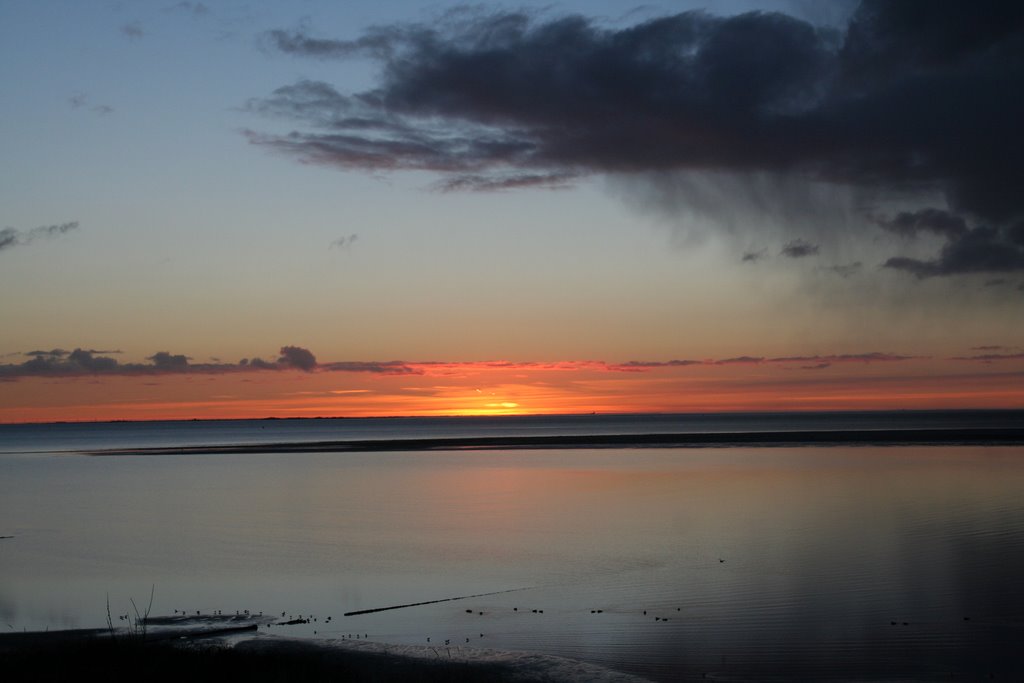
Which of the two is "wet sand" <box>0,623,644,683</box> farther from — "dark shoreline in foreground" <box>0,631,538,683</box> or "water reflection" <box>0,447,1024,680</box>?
"water reflection" <box>0,447,1024,680</box>

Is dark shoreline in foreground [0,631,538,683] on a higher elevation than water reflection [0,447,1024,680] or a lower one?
higher

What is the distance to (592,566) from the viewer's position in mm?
23375

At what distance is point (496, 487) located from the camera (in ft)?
155

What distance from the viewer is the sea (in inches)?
625

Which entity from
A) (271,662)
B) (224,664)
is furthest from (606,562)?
(224,664)

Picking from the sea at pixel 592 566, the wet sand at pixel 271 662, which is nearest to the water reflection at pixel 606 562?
the sea at pixel 592 566

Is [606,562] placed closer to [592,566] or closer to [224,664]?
[592,566]

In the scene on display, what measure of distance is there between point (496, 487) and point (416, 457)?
2963 cm

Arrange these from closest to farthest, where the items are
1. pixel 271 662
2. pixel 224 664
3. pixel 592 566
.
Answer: pixel 224 664
pixel 271 662
pixel 592 566

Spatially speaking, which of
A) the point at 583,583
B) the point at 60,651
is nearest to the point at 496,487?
the point at 583,583

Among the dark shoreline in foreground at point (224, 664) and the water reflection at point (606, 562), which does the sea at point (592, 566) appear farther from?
the dark shoreline in foreground at point (224, 664)

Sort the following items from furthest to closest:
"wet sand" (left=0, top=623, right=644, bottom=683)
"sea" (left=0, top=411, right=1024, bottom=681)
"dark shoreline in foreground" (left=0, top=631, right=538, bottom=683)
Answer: "sea" (left=0, top=411, right=1024, bottom=681) → "wet sand" (left=0, top=623, right=644, bottom=683) → "dark shoreline in foreground" (left=0, top=631, right=538, bottom=683)

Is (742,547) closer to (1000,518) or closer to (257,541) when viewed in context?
(1000,518)

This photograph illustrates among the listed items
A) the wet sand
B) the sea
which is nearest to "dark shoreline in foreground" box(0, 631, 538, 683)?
the wet sand
